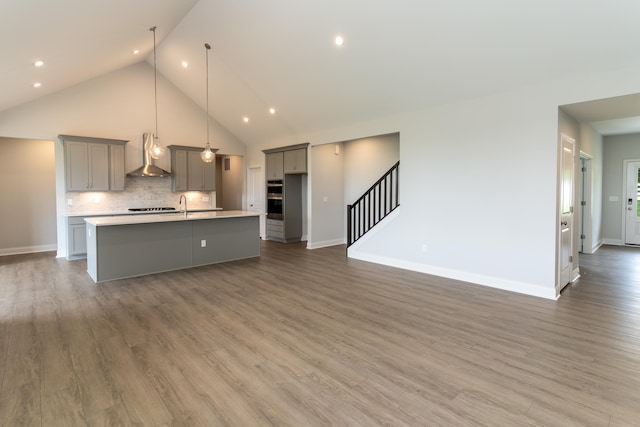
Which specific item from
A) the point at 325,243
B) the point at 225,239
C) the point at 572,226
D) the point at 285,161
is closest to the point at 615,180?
the point at 572,226

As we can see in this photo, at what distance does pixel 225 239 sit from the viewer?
6352 millimetres

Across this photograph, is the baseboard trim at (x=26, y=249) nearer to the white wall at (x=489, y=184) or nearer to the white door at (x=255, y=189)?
the white door at (x=255, y=189)

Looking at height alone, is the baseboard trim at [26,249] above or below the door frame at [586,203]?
below

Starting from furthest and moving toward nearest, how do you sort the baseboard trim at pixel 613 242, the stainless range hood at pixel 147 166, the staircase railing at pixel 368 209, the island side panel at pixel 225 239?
the baseboard trim at pixel 613 242 < the stainless range hood at pixel 147 166 < the staircase railing at pixel 368 209 < the island side panel at pixel 225 239

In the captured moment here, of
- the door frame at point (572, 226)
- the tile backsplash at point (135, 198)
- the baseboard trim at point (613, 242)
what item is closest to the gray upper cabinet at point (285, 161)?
the tile backsplash at point (135, 198)

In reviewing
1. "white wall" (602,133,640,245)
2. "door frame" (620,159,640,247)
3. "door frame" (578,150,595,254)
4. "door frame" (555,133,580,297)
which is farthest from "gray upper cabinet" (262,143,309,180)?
"door frame" (620,159,640,247)

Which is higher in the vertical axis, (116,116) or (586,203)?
(116,116)

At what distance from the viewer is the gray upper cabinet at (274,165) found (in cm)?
853

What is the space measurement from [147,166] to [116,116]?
1338 mm

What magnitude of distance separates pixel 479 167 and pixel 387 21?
2381mm

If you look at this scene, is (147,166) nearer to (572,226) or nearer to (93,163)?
(93,163)

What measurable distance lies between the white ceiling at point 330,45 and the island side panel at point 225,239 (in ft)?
8.75

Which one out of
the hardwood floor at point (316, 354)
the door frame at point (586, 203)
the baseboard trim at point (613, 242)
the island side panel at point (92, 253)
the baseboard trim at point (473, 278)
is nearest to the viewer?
the hardwood floor at point (316, 354)

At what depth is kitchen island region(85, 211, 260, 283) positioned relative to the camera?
5.04 meters
